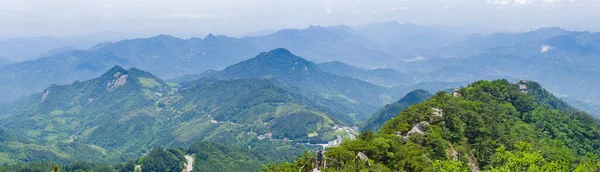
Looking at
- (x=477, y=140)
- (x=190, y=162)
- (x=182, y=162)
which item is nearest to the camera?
(x=477, y=140)

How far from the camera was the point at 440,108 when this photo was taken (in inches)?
3292

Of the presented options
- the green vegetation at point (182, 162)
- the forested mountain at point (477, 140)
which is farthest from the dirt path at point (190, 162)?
the forested mountain at point (477, 140)

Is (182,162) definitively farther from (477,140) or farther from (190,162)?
(477,140)

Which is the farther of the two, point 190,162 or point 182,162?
point 190,162

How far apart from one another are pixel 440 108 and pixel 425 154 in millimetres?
27124

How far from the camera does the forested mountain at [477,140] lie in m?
53.6

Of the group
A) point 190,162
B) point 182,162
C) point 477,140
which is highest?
point 477,140

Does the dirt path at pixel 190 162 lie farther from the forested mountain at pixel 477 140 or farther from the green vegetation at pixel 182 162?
the forested mountain at pixel 477 140

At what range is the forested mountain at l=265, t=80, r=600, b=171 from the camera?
53562mm

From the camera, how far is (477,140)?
72.4 m

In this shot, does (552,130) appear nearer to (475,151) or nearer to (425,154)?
(475,151)

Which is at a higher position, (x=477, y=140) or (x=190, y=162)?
(x=477, y=140)

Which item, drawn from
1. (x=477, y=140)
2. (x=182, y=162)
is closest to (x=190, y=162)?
(x=182, y=162)

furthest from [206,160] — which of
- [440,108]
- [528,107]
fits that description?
[528,107]
